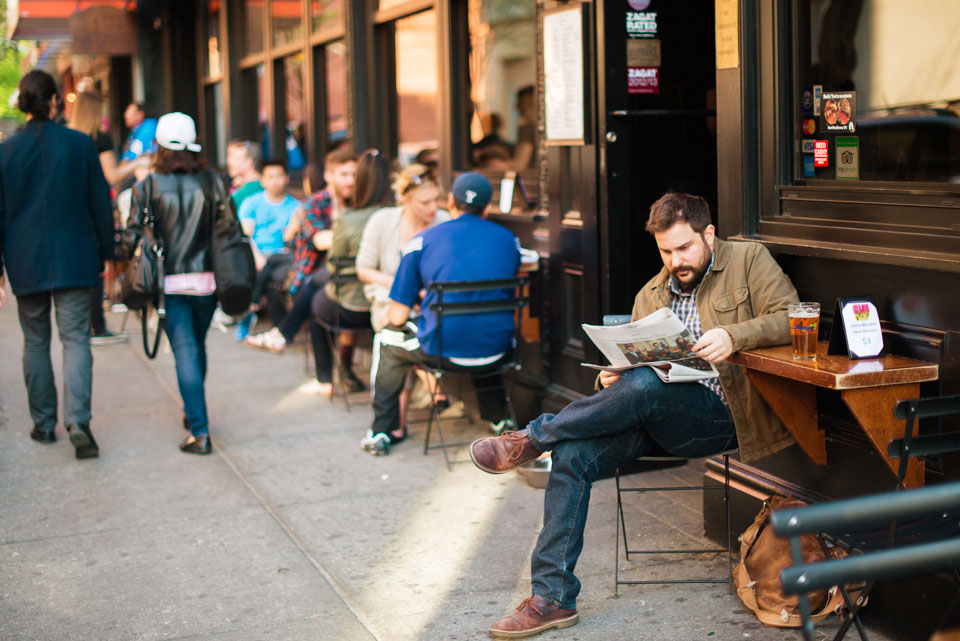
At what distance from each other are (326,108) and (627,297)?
5.83 m

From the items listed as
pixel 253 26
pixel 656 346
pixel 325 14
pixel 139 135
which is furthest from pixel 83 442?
pixel 253 26

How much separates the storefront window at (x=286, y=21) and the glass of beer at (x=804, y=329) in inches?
326

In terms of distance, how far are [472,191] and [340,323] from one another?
1.82 m

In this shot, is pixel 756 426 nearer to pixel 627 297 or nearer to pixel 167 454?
pixel 627 297

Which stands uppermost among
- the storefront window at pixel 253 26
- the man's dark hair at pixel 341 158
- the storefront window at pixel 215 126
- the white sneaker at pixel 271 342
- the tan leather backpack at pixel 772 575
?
the storefront window at pixel 253 26

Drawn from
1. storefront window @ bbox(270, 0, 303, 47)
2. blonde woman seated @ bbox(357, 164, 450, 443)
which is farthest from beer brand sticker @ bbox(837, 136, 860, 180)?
storefront window @ bbox(270, 0, 303, 47)

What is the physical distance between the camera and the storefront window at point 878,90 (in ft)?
12.0

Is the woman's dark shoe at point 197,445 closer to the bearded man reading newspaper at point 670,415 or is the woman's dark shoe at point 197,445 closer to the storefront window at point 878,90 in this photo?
the bearded man reading newspaper at point 670,415

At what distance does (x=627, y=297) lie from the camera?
5820 millimetres

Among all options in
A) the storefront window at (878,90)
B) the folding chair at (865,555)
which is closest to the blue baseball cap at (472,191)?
the storefront window at (878,90)

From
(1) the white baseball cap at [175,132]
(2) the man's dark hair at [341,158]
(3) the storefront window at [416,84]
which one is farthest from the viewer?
(3) the storefront window at [416,84]

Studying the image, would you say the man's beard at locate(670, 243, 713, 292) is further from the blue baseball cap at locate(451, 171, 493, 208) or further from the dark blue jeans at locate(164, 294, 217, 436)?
the dark blue jeans at locate(164, 294, 217, 436)

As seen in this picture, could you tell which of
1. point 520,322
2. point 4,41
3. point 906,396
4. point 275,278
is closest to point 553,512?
point 906,396

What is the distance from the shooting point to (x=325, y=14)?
33.7 feet
